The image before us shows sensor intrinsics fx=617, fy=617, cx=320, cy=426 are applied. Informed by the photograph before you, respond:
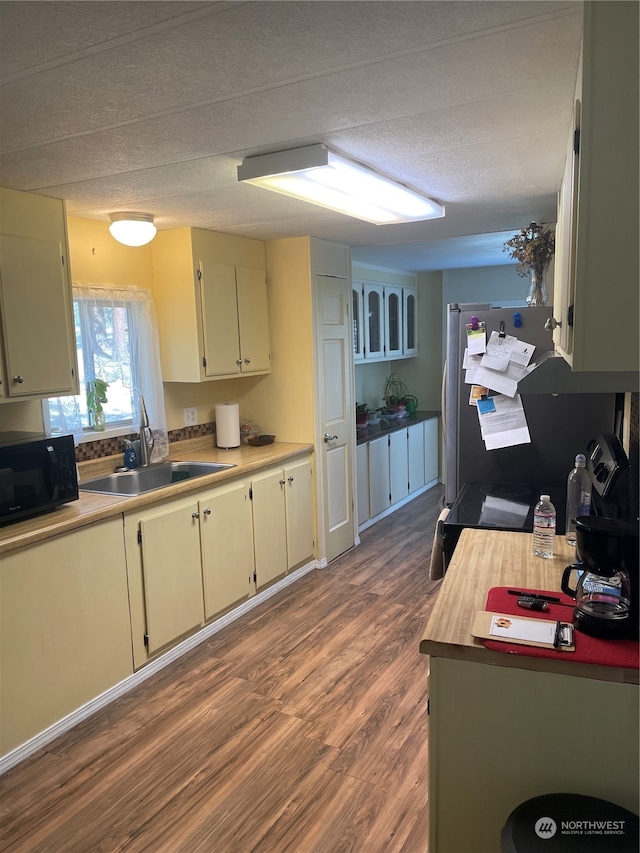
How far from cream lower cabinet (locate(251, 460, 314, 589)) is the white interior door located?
14 cm

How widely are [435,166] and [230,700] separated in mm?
2467

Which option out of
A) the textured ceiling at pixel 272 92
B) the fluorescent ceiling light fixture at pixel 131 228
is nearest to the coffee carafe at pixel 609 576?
the textured ceiling at pixel 272 92

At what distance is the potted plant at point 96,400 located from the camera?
11.1ft

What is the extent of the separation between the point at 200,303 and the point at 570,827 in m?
3.12

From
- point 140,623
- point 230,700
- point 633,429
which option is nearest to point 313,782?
point 230,700

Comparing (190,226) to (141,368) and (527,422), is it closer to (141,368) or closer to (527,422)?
(141,368)

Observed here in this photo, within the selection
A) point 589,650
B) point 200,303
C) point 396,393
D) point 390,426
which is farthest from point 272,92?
point 396,393

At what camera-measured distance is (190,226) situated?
3551 millimetres

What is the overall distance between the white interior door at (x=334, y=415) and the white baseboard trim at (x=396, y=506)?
0.54 metres

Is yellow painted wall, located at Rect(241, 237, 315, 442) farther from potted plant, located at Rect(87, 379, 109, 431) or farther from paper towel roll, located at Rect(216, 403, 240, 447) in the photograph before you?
potted plant, located at Rect(87, 379, 109, 431)

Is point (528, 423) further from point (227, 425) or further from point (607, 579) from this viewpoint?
point (227, 425)

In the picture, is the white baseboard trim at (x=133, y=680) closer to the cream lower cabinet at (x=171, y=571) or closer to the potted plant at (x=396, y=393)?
the cream lower cabinet at (x=171, y=571)

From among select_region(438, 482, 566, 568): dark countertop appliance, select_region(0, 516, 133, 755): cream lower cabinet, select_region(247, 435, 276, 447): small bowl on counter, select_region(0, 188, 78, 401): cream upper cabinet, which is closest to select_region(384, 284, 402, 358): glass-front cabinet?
select_region(247, 435, 276, 447): small bowl on counter

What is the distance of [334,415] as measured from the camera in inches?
175
